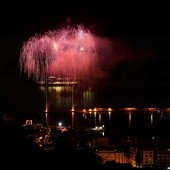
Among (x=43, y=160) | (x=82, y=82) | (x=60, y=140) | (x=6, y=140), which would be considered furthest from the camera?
(x=82, y=82)

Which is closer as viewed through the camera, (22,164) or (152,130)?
(22,164)

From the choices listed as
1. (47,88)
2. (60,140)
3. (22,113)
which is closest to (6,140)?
(60,140)

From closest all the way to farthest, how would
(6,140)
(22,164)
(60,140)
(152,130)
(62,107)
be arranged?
(22,164)
(6,140)
(60,140)
(152,130)
(62,107)

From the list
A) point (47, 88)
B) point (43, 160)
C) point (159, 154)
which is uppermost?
point (47, 88)

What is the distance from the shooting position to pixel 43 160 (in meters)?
2.36

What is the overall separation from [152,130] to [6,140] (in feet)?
11.0

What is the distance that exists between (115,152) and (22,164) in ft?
6.23

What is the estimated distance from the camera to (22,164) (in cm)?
221

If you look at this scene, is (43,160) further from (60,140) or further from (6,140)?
(60,140)

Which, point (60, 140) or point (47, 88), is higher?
point (47, 88)

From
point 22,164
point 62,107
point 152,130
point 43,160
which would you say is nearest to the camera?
point 22,164

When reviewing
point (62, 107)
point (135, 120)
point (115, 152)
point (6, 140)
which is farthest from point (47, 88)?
point (6, 140)

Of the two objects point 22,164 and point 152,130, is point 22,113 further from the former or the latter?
point 22,164

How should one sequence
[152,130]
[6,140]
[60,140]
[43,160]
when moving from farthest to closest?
[152,130], [60,140], [6,140], [43,160]
